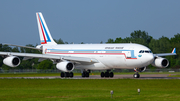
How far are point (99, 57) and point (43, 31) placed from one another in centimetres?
1384

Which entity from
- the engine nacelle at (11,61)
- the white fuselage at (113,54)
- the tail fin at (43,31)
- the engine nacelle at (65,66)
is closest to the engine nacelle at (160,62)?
the white fuselage at (113,54)

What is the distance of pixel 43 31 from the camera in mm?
55625

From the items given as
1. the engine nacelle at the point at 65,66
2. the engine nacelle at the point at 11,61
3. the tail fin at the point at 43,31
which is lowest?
the engine nacelle at the point at 65,66

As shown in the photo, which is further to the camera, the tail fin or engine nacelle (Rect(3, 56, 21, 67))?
the tail fin

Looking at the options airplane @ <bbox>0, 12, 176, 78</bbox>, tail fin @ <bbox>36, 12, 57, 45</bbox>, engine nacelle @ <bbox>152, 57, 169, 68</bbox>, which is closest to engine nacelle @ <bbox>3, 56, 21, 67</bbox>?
airplane @ <bbox>0, 12, 176, 78</bbox>

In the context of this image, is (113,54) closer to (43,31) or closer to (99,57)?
(99,57)

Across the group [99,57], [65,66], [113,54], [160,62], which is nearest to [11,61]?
[65,66]

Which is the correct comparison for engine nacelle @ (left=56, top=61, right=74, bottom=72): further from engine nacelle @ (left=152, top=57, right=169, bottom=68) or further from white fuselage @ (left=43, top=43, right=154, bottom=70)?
engine nacelle @ (left=152, top=57, right=169, bottom=68)

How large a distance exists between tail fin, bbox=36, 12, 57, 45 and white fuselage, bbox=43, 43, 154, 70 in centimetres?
513

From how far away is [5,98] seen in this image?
A: 71.9 feet

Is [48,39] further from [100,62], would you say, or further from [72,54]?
[100,62]

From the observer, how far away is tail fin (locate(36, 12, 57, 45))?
2178 inches

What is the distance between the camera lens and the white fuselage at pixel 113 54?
1658 inches

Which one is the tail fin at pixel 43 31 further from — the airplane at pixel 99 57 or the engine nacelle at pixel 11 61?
the engine nacelle at pixel 11 61
